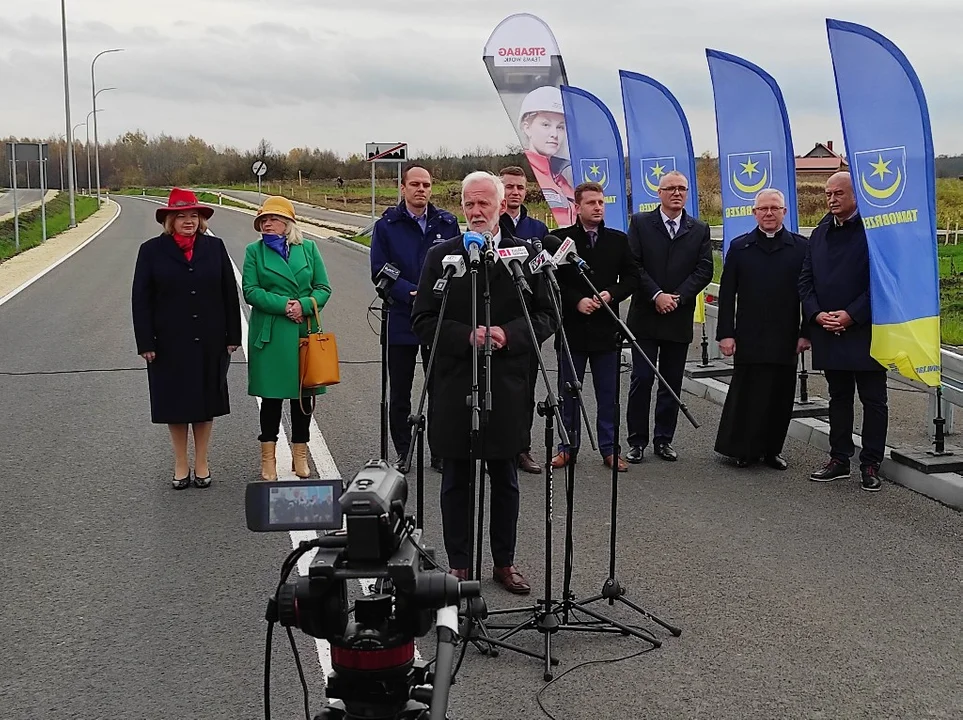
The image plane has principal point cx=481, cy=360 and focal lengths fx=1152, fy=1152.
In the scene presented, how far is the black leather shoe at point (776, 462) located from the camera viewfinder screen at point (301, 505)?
6058 mm

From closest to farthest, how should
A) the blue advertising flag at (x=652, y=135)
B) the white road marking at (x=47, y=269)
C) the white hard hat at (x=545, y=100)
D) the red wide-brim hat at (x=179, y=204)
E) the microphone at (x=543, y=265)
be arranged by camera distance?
the microphone at (x=543, y=265)
the red wide-brim hat at (x=179, y=204)
the blue advertising flag at (x=652, y=135)
the white hard hat at (x=545, y=100)
the white road marking at (x=47, y=269)

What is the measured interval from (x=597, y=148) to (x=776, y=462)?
8.35 metres

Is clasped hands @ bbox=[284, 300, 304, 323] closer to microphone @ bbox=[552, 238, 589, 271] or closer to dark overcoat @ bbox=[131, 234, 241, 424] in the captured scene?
dark overcoat @ bbox=[131, 234, 241, 424]

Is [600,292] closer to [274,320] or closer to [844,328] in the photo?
[844,328]

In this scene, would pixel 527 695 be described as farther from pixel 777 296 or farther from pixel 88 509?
pixel 777 296

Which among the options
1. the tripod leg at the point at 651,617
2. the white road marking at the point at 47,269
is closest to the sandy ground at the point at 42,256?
the white road marking at the point at 47,269

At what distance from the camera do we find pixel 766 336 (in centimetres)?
823

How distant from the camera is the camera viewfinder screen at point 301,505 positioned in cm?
261

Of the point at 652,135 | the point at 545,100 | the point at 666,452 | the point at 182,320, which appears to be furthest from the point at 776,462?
the point at 545,100

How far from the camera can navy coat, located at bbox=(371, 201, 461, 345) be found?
786cm

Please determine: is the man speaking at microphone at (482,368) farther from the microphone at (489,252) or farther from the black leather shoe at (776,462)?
the black leather shoe at (776,462)

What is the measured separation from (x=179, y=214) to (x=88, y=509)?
6.36 feet

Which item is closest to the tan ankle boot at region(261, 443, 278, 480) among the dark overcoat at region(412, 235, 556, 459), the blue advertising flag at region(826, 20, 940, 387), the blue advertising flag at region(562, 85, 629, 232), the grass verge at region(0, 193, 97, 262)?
the dark overcoat at region(412, 235, 556, 459)

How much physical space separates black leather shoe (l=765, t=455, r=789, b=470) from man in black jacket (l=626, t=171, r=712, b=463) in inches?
26.5
